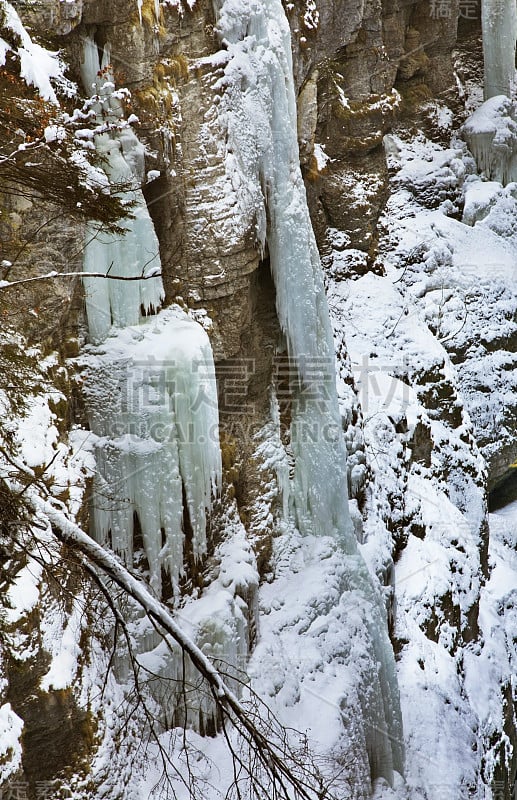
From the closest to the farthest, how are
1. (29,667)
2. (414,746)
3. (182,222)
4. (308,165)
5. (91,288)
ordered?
1. (29,667)
2. (91,288)
3. (182,222)
4. (414,746)
5. (308,165)

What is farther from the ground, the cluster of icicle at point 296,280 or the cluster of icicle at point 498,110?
the cluster of icicle at point 498,110

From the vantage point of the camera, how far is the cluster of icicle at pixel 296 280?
300 inches

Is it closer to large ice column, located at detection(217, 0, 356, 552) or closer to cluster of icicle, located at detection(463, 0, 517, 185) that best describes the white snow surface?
large ice column, located at detection(217, 0, 356, 552)

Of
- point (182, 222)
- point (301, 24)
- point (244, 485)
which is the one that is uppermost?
point (301, 24)

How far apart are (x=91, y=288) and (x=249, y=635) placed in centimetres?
352

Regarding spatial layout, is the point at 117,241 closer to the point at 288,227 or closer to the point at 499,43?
the point at 288,227

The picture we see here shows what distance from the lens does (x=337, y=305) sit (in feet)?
44.9

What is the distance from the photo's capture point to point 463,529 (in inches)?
472

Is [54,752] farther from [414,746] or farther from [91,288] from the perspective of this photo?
[414,746]

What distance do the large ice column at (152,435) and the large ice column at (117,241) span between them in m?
0.20

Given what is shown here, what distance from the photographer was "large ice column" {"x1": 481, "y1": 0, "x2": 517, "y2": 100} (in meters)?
16.6

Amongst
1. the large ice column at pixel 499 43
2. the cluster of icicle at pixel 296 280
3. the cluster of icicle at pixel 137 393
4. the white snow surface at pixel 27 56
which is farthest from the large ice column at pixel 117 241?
the large ice column at pixel 499 43

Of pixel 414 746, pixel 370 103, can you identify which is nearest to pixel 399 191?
pixel 370 103

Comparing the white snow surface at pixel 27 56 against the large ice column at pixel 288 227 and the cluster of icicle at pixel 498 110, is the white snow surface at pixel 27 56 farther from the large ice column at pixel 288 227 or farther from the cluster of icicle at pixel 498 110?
the cluster of icicle at pixel 498 110
